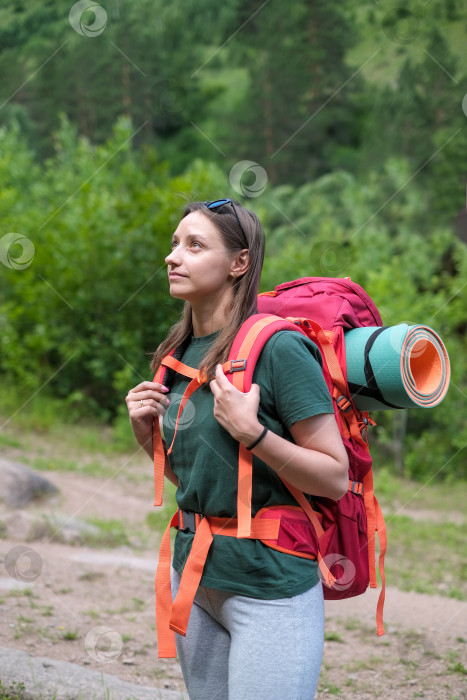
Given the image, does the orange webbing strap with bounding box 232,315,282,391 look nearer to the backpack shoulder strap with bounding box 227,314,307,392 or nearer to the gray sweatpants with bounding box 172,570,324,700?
the backpack shoulder strap with bounding box 227,314,307,392

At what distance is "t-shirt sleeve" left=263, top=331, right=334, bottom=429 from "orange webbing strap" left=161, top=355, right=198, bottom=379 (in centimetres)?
22

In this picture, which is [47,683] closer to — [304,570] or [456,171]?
[304,570]

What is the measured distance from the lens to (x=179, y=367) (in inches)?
68.9

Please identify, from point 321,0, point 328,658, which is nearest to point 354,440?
point 328,658

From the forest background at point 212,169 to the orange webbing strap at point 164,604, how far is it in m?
0.80

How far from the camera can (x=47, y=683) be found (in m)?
2.74

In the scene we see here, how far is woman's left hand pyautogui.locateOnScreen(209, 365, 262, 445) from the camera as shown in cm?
145

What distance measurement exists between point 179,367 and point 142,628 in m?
2.87

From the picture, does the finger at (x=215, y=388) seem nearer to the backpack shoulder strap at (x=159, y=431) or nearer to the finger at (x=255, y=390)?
the finger at (x=255, y=390)

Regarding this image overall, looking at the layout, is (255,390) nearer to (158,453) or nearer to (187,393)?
(187,393)

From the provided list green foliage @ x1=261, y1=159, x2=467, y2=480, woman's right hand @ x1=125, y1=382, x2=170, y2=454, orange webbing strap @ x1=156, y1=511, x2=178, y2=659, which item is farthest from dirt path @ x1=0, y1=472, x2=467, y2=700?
green foliage @ x1=261, y1=159, x2=467, y2=480

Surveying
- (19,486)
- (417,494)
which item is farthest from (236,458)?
(417,494)

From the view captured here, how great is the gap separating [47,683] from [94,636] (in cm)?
104

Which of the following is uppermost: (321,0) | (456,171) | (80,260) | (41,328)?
(321,0)
